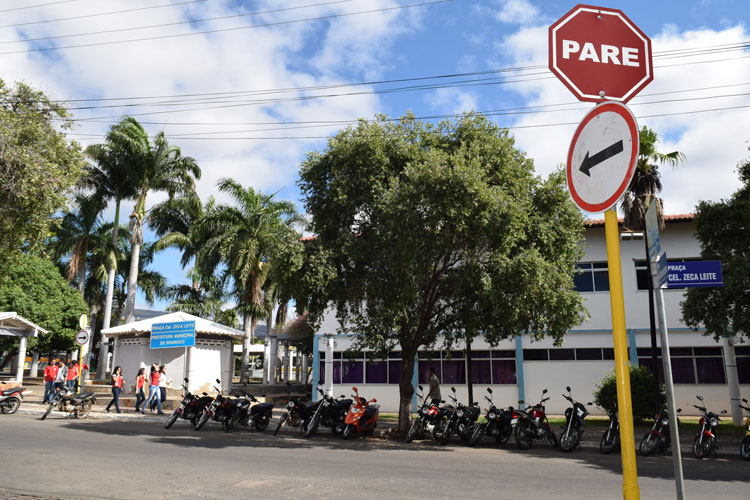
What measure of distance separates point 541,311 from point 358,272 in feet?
16.2

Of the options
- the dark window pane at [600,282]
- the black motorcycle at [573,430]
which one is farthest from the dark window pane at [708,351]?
the black motorcycle at [573,430]

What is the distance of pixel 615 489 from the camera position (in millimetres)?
8727

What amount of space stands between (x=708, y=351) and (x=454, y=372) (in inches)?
422

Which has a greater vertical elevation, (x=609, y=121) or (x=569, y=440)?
(x=609, y=121)

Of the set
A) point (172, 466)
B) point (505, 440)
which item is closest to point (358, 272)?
point (505, 440)

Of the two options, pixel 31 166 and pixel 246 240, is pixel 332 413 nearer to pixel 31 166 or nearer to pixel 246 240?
pixel 31 166

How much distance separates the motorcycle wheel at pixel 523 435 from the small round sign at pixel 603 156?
12.0 metres

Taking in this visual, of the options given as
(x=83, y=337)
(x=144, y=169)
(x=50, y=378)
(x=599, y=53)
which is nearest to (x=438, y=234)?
(x=599, y=53)

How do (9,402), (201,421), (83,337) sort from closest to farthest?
(201,421), (9,402), (83,337)

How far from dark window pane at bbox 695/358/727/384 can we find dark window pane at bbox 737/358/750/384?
0.74m

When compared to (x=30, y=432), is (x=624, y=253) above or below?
above

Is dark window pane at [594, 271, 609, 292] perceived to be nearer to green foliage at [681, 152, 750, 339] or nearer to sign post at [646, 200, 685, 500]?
green foliage at [681, 152, 750, 339]

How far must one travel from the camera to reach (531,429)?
14.2 m

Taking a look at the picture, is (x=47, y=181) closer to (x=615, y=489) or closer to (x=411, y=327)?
(x=411, y=327)
